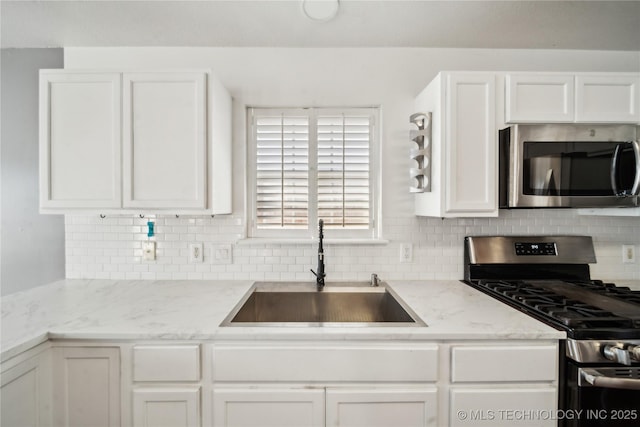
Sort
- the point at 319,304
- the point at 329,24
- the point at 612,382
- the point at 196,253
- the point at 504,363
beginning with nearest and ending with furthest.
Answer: the point at 612,382, the point at 504,363, the point at 329,24, the point at 319,304, the point at 196,253

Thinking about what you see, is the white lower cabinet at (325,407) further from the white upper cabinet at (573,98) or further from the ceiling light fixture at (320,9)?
the ceiling light fixture at (320,9)

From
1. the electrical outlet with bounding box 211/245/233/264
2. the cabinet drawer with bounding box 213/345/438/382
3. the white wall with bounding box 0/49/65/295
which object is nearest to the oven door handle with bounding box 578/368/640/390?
the cabinet drawer with bounding box 213/345/438/382

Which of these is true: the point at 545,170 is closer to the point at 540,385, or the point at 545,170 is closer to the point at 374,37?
the point at 540,385

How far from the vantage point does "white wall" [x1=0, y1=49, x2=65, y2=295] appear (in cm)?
207

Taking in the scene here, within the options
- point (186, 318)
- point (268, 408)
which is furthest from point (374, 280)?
point (186, 318)

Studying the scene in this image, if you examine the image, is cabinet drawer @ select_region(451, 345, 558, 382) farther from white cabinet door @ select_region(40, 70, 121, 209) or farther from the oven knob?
white cabinet door @ select_region(40, 70, 121, 209)

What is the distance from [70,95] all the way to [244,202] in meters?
1.05

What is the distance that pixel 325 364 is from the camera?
1.28 meters

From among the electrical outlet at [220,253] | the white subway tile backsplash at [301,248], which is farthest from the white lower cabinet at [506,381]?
the electrical outlet at [220,253]

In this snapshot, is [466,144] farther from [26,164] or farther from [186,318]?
[26,164]

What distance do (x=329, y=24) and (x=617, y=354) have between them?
1986 mm

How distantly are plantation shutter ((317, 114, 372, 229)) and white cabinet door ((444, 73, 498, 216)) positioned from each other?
55 cm

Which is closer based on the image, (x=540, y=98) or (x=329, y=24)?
(x=540, y=98)

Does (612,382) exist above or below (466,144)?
below
